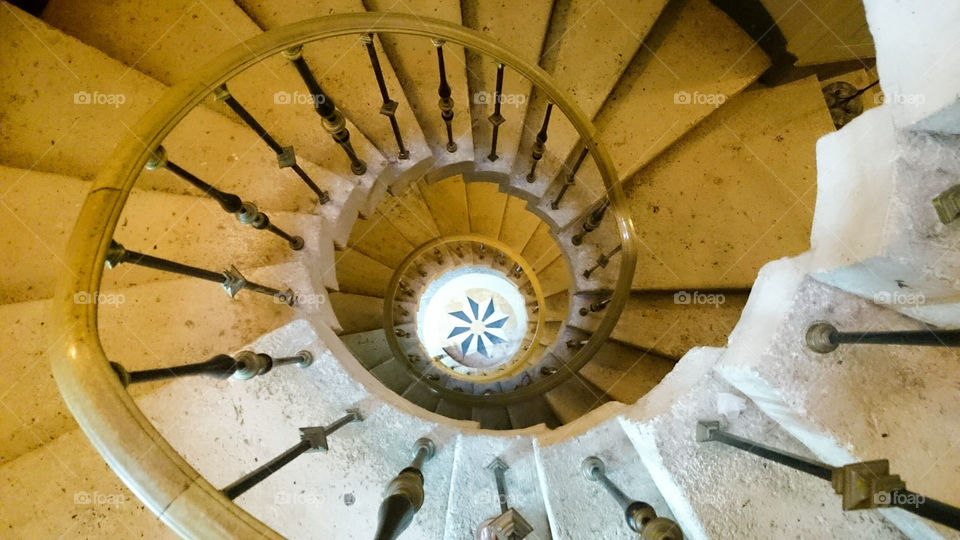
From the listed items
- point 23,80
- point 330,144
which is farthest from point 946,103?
point 23,80

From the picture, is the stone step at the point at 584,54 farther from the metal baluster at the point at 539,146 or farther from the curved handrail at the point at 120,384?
the curved handrail at the point at 120,384

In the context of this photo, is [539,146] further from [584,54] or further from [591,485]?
[591,485]

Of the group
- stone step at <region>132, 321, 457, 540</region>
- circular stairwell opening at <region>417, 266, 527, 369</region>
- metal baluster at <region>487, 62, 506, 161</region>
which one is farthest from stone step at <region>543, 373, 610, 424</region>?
circular stairwell opening at <region>417, 266, 527, 369</region>

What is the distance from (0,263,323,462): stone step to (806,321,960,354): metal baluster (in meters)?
2.27

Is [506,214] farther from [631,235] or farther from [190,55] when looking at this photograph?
[190,55]

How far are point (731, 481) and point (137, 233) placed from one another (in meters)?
3.04

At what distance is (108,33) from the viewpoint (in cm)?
298

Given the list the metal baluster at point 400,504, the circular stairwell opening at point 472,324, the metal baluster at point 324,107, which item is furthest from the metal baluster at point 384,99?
the circular stairwell opening at point 472,324

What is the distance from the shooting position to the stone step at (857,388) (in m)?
1.50

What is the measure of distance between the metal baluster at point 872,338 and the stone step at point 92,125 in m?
2.57

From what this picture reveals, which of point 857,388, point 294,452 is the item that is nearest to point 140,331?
point 294,452

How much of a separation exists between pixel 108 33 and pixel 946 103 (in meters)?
4.00

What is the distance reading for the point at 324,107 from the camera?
8.11 feet

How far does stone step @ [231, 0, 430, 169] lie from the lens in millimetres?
3199
